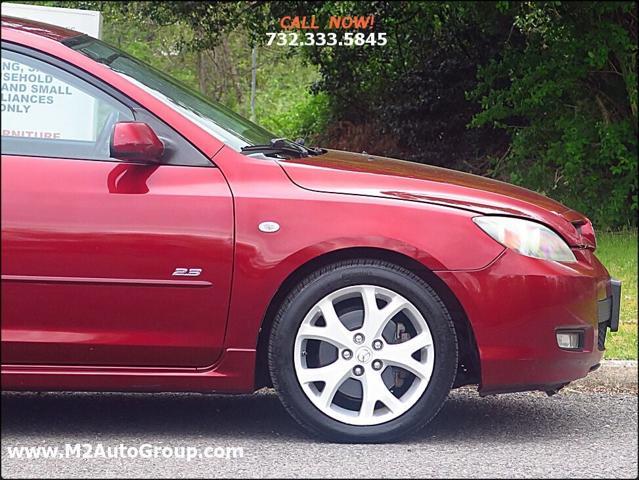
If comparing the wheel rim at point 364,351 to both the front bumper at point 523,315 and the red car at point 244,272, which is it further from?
the front bumper at point 523,315

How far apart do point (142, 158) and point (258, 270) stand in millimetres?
625

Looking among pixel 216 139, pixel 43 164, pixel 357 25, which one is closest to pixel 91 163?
pixel 43 164

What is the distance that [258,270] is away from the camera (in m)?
4.41

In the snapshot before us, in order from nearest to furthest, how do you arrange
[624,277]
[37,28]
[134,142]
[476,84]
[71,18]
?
1. [134,142]
2. [37,28]
3. [624,277]
4. [71,18]
5. [476,84]

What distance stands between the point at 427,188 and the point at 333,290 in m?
0.59

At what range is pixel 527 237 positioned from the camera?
15.1ft

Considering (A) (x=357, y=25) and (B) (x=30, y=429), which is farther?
(A) (x=357, y=25)

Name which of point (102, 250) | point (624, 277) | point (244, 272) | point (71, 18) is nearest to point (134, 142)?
point (102, 250)

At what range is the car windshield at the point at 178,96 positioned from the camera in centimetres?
473

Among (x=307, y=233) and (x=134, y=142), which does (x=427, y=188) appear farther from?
(x=134, y=142)

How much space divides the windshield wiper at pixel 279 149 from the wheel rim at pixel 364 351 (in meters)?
0.73

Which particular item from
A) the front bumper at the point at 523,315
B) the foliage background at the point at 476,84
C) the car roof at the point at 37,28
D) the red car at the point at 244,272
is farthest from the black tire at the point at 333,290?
the foliage background at the point at 476,84

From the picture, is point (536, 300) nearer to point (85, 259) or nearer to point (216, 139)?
point (216, 139)

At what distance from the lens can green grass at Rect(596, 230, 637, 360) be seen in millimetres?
6309
